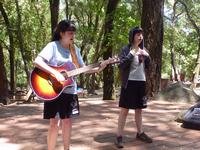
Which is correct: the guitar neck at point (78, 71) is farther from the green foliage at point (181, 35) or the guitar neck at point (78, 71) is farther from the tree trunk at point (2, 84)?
the green foliage at point (181, 35)

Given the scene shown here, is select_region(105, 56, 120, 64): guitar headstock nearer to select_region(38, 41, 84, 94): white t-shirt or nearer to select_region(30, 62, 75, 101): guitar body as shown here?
select_region(38, 41, 84, 94): white t-shirt

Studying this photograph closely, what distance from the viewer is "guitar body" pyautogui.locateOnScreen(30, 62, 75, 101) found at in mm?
4574

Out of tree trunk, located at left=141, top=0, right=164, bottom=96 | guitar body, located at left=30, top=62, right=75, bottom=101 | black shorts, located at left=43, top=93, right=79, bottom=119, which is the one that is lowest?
black shorts, located at left=43, top=93, right=79, bottom=119

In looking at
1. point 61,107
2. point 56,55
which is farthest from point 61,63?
point 61,107

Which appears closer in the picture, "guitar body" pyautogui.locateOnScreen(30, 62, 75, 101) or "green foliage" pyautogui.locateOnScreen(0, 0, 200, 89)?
"guitar body" pyautogui.locateOnScreen(30, 62, 75, 101)

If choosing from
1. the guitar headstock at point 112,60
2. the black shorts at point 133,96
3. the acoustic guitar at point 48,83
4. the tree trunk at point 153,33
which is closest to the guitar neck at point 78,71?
the acoustic guitar at point 48,83

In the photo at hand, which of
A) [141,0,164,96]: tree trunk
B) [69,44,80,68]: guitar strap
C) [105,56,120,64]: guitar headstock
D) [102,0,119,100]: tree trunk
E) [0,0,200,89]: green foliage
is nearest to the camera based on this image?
[69,44,80,68]: guitar strap

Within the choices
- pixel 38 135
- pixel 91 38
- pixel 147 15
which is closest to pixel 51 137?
pixel 38 135

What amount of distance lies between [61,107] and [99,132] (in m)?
2.03

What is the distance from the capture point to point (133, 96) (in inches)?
227

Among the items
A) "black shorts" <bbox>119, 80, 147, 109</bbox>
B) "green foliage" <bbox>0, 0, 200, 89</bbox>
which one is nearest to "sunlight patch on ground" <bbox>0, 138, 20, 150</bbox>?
"black shorts" <bbox>119, 80, 147, 109</bbox>

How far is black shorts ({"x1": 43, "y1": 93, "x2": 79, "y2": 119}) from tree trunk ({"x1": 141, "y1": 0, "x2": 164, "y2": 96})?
6.24 m

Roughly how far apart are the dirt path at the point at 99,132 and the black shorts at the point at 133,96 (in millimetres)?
599

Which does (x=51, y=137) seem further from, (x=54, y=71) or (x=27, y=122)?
(x=27, y=122)
